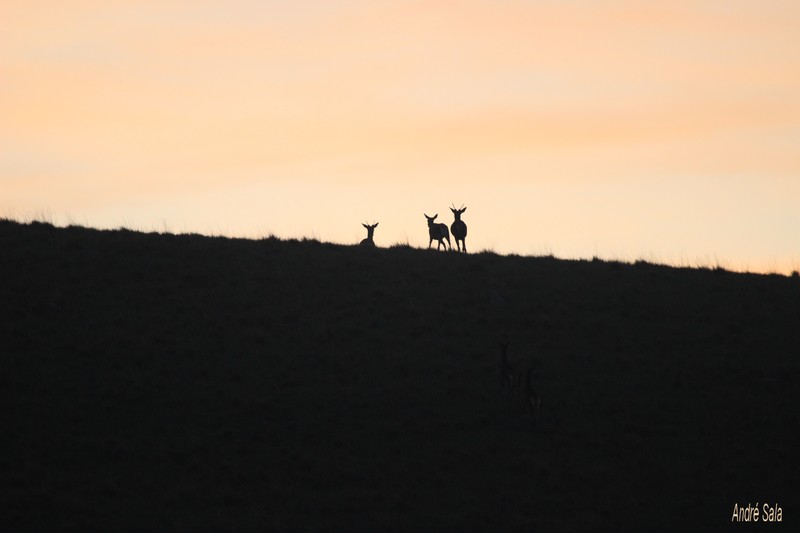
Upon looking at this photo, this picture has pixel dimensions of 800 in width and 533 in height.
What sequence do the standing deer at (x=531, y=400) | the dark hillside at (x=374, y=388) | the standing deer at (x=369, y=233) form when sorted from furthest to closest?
the standing deer at (x=369, y=233) < the standing deer at (x=531, y=400) < the dark hillside at (x=374, y=388)

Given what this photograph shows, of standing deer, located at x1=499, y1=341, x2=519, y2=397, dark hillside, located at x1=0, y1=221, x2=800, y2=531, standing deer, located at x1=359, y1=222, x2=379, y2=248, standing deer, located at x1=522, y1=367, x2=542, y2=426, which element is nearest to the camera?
dark hillside, located at x1=0, y1=221, x2=800, y2=531

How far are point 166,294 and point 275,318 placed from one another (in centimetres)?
374

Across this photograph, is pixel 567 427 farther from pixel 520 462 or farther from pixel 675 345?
pixel 675 345

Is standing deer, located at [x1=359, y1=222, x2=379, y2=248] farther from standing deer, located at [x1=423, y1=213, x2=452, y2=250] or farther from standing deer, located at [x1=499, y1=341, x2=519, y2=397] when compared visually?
standing deer, located at [x1=499, y1=341, x2=519, y2=397]

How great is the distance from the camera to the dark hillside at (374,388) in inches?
772

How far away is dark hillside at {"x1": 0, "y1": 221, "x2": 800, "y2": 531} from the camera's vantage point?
19609 mm

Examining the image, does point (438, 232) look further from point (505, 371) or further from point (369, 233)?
point (505, 371)

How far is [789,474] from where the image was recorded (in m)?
21.5

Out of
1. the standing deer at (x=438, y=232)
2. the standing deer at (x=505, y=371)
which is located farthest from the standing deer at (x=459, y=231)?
the standing deer at (x=505, y=371)

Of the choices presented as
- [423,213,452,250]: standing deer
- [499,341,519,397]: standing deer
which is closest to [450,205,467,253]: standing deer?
[423,213,452,250]: standing deer

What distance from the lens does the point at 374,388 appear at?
25.1 m

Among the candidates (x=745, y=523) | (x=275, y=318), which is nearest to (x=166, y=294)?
(x=275, y=318)
